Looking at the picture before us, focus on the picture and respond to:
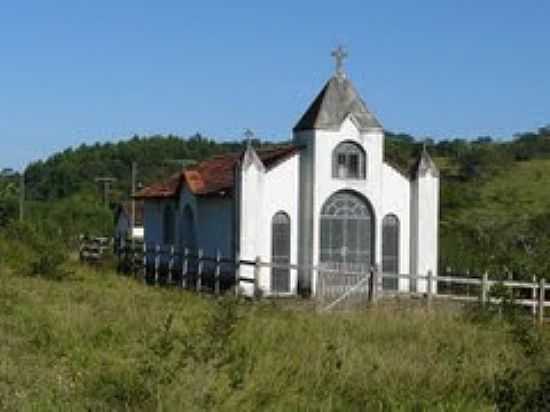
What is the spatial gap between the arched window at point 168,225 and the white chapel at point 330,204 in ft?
18.2

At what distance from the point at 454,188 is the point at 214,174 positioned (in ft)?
144

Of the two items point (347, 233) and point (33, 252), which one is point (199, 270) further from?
point (33, 252)

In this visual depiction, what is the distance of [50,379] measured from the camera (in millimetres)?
11133

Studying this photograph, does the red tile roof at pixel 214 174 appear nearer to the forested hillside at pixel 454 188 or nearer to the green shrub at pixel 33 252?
the forested hillside at pixel 454 188

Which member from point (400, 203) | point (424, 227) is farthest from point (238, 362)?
point (400, 203)

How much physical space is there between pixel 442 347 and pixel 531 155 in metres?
87.5

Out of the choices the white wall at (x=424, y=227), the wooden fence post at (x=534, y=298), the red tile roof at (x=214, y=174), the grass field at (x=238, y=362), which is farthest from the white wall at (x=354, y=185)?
the grass field at (x=238, y=362)

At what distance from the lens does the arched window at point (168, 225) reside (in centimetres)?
4381

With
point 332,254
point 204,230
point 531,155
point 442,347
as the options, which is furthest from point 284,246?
point 531,155

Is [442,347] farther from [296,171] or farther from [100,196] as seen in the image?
[100,196]

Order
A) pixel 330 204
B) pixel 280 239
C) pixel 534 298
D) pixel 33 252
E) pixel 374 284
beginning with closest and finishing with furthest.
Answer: pixel 534 298, pixel 374 284, pixel 33 252, pixel 280 239, pixel 330 204

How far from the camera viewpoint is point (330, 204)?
3656 centimetres

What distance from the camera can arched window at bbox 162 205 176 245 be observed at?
144ft

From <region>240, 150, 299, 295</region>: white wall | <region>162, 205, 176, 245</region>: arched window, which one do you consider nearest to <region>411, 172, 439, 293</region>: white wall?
<region>240, 150, 299, 295</region>: white wall
